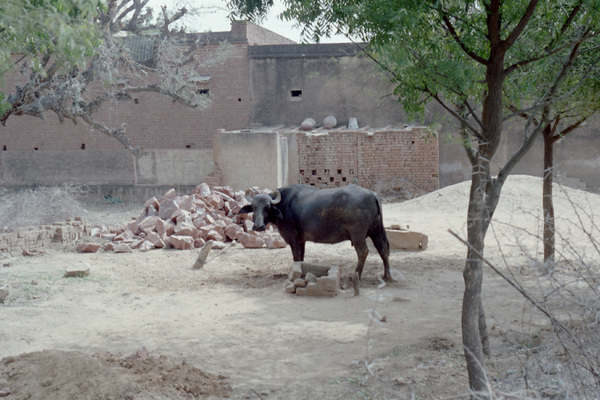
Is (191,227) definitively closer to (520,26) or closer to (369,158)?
(369,158)

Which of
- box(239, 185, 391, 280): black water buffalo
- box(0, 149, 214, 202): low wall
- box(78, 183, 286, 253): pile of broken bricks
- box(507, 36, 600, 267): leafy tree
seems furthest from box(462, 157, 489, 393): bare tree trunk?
box(0, 149, 214, 202): low wall

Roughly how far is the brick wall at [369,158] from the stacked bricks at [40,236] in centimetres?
805

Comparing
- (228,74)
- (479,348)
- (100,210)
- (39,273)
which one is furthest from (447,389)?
(228,74)

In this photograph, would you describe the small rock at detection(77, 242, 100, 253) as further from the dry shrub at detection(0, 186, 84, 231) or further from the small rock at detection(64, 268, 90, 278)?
the small rock at detection(64, 268, 90, 278)

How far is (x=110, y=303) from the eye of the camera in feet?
27.5

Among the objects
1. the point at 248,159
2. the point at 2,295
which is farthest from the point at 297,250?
the point at 248,159

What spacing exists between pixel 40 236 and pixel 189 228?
9.99 feet

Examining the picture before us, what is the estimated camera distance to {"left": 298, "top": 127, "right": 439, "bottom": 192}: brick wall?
63.3 ft

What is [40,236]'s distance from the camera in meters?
12.4

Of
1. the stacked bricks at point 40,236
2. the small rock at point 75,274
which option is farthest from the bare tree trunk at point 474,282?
the stacked bricks at point 40,236

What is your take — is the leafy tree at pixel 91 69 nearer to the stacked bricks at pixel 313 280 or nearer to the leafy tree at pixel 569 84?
the stacked bricks at pixel 313 280

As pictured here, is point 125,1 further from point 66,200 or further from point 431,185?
point 431,185

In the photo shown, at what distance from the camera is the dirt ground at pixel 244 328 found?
200 inches

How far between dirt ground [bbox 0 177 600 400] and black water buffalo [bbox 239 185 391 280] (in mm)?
622
